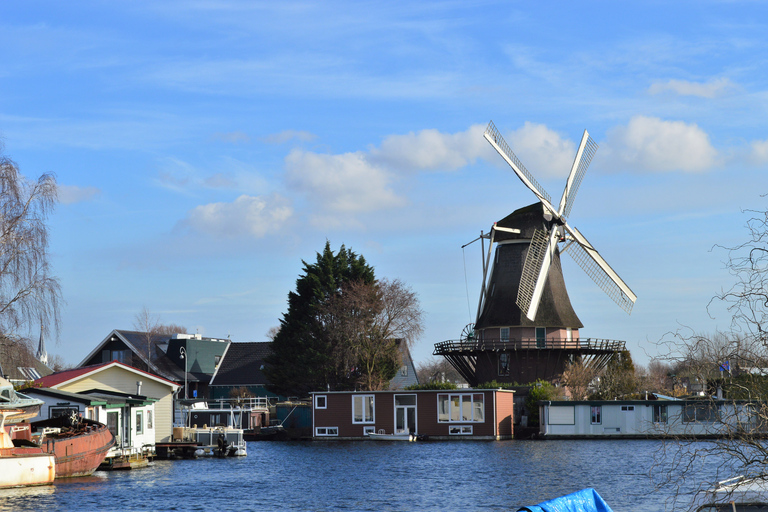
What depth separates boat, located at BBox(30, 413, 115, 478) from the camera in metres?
28.1

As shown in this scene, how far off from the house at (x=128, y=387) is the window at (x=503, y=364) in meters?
21.0

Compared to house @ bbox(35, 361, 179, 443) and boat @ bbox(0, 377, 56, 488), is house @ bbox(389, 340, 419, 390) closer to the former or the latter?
house @ bbox(35, 361, 179, 443)

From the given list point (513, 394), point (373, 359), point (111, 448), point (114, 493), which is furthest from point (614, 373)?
point (114, 493)

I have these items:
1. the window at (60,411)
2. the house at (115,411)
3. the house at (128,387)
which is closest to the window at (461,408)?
the house at (128,387)

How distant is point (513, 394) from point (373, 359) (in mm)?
10615

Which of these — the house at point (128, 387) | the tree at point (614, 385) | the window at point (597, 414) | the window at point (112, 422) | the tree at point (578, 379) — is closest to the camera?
the window at point (112, 422)

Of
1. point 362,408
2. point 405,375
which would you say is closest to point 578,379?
point 362,408

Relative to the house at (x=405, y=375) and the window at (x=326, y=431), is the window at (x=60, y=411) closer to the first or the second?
the window at (x=326, y=431)

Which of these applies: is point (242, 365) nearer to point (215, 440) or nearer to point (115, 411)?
point (215, 440)

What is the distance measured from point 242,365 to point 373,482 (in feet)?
139

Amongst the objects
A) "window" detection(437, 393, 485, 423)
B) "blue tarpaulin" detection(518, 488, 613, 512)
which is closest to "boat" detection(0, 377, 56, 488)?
"blue tarpaulin" detection(518, 488, 613, 512)

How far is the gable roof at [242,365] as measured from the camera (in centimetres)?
6906

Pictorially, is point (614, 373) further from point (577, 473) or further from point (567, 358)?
point (577, 473)

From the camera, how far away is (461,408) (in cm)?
5031
